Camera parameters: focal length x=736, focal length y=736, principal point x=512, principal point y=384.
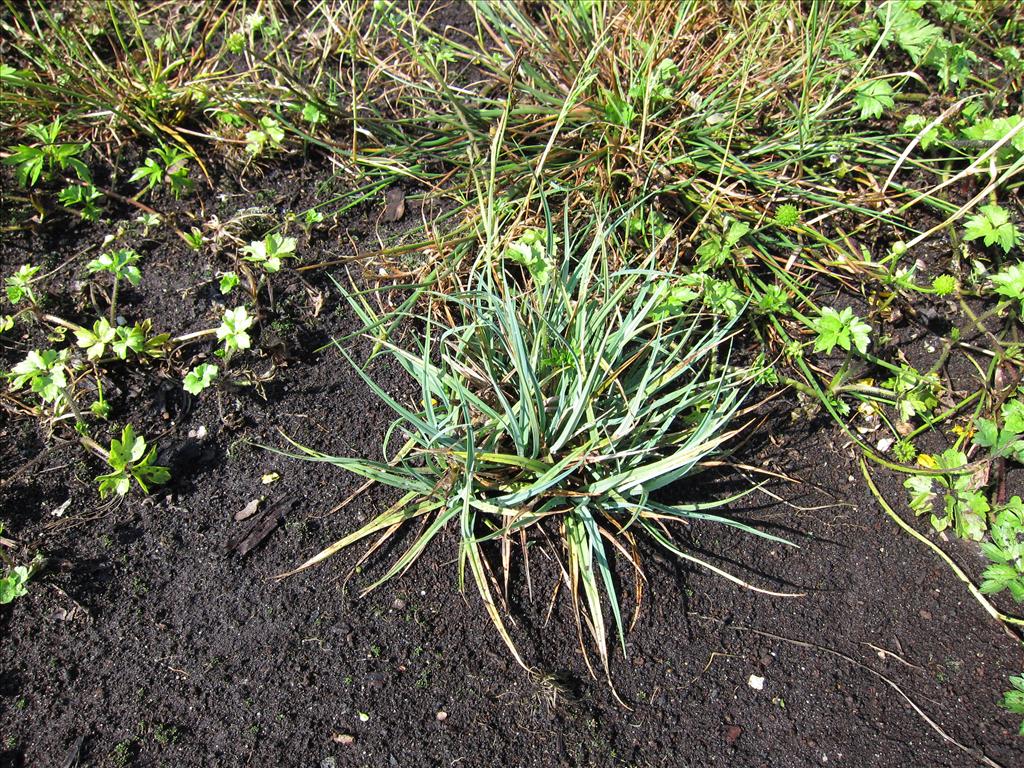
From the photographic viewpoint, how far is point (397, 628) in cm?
170

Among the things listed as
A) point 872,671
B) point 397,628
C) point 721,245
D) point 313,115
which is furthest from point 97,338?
point 872,671

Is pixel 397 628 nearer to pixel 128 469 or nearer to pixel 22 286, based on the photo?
pixel 128 469

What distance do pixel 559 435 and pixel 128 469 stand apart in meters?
1.07

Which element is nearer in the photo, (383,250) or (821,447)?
(821,447)

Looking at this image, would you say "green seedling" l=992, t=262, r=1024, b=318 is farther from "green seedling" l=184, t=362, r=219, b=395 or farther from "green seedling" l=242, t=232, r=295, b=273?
"green seedling" l=184, t=362, r=219, b=395

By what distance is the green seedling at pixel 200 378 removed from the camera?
1.90 meters

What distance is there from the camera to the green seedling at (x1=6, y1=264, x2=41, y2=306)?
2037 millimetres

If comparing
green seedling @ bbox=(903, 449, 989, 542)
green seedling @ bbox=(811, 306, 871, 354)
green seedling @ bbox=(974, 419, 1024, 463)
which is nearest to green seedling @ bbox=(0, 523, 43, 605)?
green seedling @ bbox=(811, 306, 871, 354)

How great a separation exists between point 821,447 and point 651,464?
0.57m

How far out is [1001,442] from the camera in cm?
185

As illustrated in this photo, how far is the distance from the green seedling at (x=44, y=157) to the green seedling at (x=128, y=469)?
3.17ft

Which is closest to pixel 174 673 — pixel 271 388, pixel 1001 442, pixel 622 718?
pixel 271 388

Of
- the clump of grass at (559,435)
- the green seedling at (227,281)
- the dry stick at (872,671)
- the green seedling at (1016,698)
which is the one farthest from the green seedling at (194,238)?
the green seedling at (1016,698)

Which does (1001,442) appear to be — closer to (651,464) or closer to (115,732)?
(651,464)
